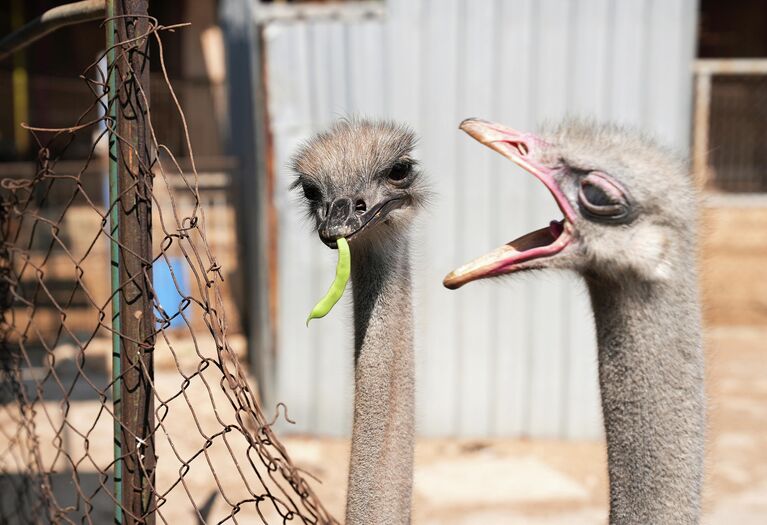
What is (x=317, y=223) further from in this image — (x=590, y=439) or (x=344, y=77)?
(x=590, y=439)

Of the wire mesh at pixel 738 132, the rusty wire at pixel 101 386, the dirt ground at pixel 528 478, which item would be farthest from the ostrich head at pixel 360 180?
the wire mesh at pixel 738 132

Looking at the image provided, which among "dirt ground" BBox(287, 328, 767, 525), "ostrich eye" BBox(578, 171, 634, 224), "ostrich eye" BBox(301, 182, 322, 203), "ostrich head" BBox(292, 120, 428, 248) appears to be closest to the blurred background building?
"dirt ground" BBox(287, 328, 767, 525)

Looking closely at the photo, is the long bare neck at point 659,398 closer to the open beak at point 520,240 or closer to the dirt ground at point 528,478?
the open beak at point 520,240

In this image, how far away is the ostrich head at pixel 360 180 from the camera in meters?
2.16

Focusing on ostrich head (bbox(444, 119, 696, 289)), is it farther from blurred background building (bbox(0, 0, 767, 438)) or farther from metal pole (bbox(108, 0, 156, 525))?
blurred background building (bbox(0, 0, 767, 438))

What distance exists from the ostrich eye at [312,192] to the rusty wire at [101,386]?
30 cm

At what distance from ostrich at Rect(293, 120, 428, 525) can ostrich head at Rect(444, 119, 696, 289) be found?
1.25 feet

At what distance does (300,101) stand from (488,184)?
4.03 ft

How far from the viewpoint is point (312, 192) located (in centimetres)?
233

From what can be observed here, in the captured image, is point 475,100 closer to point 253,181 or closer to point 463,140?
point 463,140

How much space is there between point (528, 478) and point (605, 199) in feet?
11.9

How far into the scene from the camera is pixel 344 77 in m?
5.52

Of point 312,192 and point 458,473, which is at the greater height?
point 312,192

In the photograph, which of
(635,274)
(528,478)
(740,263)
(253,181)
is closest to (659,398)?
(635,274)
